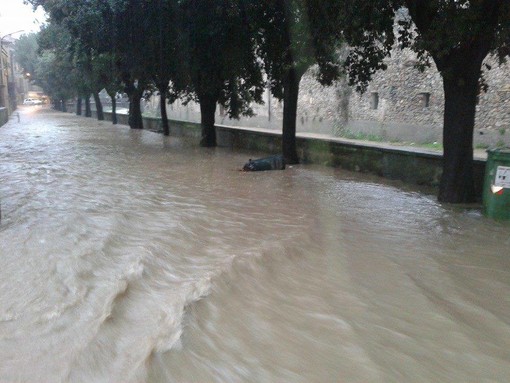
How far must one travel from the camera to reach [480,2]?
8.11 meters

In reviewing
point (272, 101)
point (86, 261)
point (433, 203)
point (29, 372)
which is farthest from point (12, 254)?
point (272, 101)

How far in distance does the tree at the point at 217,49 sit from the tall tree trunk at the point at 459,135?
7.10 metres

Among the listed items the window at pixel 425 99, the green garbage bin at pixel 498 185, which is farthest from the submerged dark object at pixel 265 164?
the window at pixel 425 99

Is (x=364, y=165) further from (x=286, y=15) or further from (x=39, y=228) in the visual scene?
(x=39, y=228)

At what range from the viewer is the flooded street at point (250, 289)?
3.81 metres

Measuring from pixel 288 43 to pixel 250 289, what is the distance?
10.4 meters

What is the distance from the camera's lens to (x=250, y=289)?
527cm

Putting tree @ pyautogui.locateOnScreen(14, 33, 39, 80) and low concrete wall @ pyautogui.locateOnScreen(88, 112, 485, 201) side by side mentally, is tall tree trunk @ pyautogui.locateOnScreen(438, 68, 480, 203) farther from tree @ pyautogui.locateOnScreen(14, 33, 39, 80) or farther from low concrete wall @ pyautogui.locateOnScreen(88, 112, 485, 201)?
tree @ pyautogui.locateOnScreen(14, 33, 39, 80)

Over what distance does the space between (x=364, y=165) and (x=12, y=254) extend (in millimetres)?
9369

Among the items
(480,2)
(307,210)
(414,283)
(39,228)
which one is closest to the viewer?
(414,283)

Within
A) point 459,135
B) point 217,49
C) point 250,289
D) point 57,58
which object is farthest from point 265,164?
point 57,58

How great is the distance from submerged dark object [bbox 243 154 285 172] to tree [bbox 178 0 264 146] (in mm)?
3887

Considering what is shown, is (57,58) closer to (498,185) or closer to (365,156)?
(365,156)

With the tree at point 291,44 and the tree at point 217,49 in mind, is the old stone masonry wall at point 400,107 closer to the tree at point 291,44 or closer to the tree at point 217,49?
the tree at point 217,49
